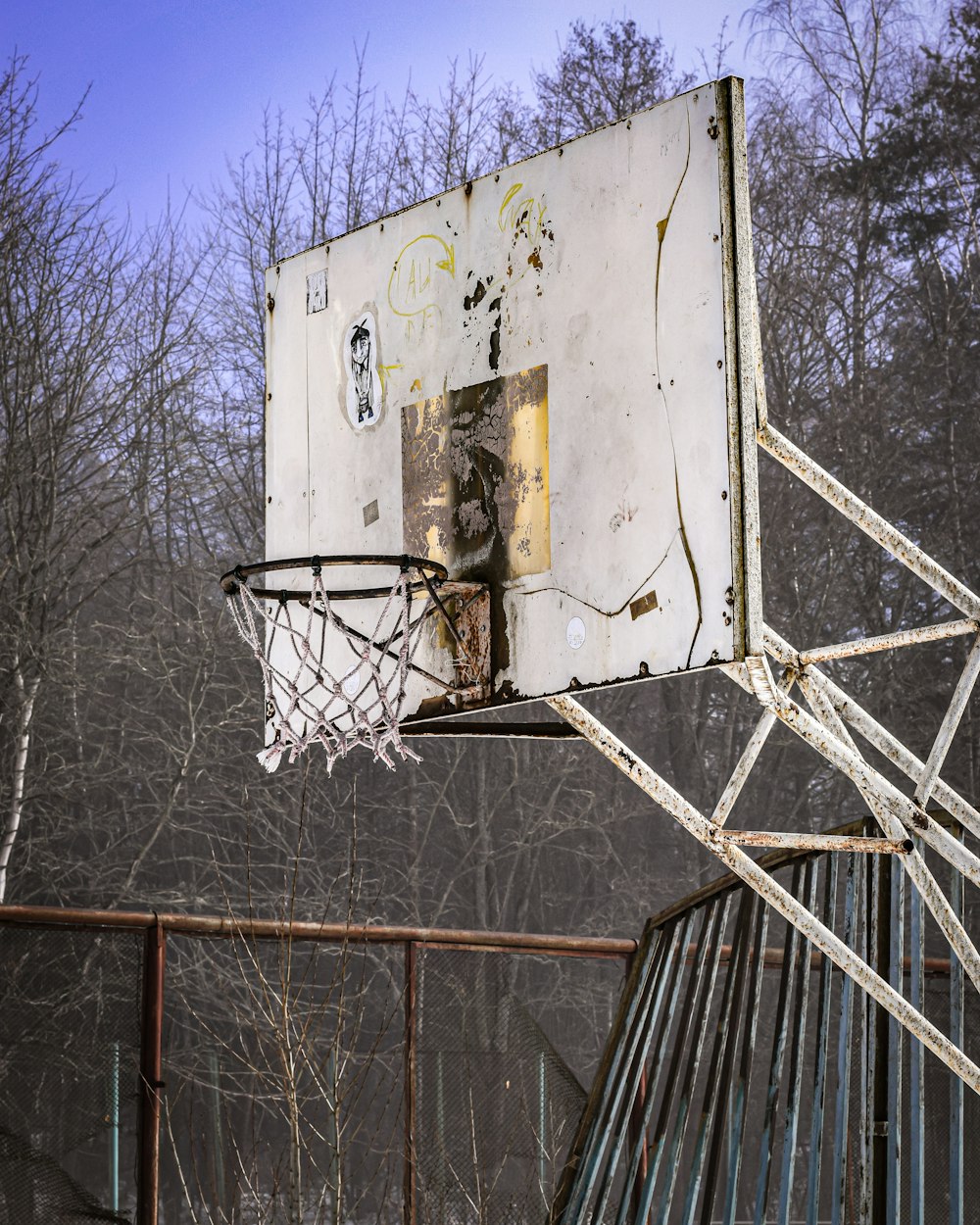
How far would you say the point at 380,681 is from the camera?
15.5 feet

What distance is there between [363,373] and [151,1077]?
2.80 meters

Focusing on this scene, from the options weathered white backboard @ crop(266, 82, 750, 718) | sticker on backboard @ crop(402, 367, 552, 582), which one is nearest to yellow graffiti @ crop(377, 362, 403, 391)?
weathered white backboard @ crop(266, 82, 750, 718)

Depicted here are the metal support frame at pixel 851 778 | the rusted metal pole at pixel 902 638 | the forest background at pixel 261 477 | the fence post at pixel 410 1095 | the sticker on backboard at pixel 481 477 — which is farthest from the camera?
the forest background at pixel 261 477

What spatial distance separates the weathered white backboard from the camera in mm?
3949

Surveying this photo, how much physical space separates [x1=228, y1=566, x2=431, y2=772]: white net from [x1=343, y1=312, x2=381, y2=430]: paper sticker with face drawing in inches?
25.3

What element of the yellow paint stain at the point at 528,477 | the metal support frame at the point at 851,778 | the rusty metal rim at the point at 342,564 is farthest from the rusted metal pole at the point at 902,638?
the rusty metal rim at the point at 342,564

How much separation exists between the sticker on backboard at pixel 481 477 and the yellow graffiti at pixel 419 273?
1.21 ft

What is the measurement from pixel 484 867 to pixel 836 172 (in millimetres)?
10570

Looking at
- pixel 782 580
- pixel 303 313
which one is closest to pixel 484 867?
pixel 782 580

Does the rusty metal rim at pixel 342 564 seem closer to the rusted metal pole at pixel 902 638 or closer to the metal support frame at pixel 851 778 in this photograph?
the metal support frame at pixel 851 778

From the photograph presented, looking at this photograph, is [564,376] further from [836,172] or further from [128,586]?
[836,172]

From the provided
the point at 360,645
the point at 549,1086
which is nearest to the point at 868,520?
the point at 360,645

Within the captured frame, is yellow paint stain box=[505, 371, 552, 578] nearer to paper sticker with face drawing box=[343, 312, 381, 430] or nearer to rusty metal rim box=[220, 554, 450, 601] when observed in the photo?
rusty metal rim box=[220, 554, 450, 601]

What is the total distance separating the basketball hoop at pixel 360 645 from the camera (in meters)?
4.60
